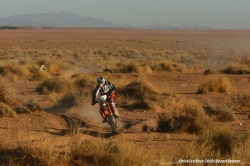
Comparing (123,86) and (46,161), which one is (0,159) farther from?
(123,86)

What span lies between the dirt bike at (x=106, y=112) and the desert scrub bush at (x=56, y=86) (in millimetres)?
11448

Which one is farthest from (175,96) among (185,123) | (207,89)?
(185,123)

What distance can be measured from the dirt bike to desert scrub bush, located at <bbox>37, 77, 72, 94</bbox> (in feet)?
37.6

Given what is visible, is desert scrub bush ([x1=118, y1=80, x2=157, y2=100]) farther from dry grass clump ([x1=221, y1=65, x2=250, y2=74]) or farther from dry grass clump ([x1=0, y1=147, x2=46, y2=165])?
dry grass clump ([x1=0, y1=147, x2=46, y2=165])

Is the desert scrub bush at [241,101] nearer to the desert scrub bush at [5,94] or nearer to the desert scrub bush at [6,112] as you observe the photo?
the desert scrub bush at [6,112]

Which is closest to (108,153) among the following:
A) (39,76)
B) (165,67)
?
(39,76)

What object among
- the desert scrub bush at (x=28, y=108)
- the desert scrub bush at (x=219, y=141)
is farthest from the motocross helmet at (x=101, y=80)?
the desert scrub bush at (x=28, y=108)

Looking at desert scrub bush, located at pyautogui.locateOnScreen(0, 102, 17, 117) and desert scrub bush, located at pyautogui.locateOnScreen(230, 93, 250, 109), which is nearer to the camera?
desert scrub bush, located at pyautogui.locateOnScreen(0, 102, 17, 117)

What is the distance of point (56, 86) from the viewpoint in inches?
1035

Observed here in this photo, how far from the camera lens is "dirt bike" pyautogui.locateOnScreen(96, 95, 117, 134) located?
1447 cm

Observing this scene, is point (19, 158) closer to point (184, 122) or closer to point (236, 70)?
point (184, 122)

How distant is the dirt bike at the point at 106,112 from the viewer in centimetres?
1447

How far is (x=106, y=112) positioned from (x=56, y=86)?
11.9 metres

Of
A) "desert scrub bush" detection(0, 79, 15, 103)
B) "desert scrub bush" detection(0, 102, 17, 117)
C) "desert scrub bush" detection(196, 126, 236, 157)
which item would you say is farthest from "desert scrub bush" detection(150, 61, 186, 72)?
"desert scrub bush" detection(196, 126, 236, 157)
